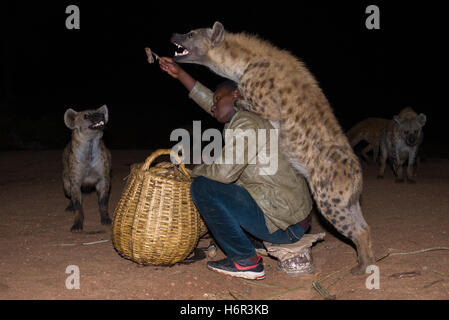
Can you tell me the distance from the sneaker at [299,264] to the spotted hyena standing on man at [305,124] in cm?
25

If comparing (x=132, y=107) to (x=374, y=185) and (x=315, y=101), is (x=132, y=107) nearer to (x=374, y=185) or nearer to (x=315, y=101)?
(x=374, y=185)

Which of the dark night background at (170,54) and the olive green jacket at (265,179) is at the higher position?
the dark night background at (170,54)

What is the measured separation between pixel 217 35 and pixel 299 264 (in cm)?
142

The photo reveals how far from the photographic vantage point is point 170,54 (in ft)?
56.3

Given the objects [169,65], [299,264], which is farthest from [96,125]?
[299,264]

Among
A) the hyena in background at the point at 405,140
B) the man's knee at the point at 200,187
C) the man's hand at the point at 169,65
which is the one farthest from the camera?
the hyena in background at the point at 405,140

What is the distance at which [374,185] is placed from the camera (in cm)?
449

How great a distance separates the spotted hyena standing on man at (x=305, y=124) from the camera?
7.46 ft

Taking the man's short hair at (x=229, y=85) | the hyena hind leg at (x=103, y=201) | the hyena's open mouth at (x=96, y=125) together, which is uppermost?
the man's short hair at (x=229, y=85)

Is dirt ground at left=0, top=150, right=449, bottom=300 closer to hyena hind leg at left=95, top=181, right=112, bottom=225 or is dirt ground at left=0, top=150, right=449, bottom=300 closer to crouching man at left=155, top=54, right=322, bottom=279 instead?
hyena hind leg at left=95, top=181, right=112, bottom=225

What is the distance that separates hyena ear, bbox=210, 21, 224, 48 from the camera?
276 centimetres

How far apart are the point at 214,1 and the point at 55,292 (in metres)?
16.6

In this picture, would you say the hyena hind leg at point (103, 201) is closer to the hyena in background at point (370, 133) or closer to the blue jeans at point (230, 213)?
the blue jeans at point (230, 213)

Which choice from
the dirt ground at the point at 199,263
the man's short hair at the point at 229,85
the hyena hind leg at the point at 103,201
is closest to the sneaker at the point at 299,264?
the dirt ground at the point at 199,263
